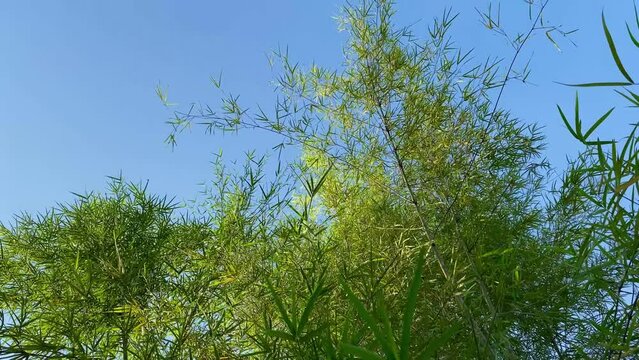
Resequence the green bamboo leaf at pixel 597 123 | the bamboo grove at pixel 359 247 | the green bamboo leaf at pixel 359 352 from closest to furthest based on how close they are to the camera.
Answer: the green bamboo leaf at pixel 359 352, the green bamboo leaf at pixel 597 123, the bamboo grove at pixel 359 247

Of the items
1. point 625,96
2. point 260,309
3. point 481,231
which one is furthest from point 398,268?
point 625,96

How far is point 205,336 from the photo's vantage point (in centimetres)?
241

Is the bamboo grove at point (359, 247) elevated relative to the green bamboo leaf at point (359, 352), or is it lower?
elevated

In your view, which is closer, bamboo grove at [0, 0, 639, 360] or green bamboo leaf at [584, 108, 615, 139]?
green bamboo leaf at [584, 108, 615, 139]

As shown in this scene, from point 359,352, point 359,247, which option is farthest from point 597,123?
point 359,247

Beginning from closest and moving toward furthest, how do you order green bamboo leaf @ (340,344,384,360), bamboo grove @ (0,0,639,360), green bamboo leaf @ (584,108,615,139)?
green bamboo leaf @ (340,344,384,360) < green bamboo leaf @ (584,108,615,139) < bamboo grove @ (0,0,639,360)

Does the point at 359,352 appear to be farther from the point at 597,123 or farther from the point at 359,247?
the point at 359,247

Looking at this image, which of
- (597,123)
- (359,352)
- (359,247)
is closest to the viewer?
(359,352)

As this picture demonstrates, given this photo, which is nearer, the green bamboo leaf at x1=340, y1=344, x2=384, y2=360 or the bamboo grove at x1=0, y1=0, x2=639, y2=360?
the green bamboo leaf at x1=340, y1=344, x2=384, y2=360

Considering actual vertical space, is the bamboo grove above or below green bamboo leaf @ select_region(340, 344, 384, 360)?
above

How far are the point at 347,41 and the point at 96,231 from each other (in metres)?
1.98

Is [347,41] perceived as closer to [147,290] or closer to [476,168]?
[476,168]

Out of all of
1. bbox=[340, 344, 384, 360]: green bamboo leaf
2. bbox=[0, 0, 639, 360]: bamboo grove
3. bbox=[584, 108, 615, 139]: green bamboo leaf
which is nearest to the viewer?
bbox=[340, 344, 384, 360]: green bamboo leaf

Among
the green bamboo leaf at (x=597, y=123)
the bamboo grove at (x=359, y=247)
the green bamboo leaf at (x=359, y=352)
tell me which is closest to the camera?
the green bamboo leaf at (x=359, y=352)
